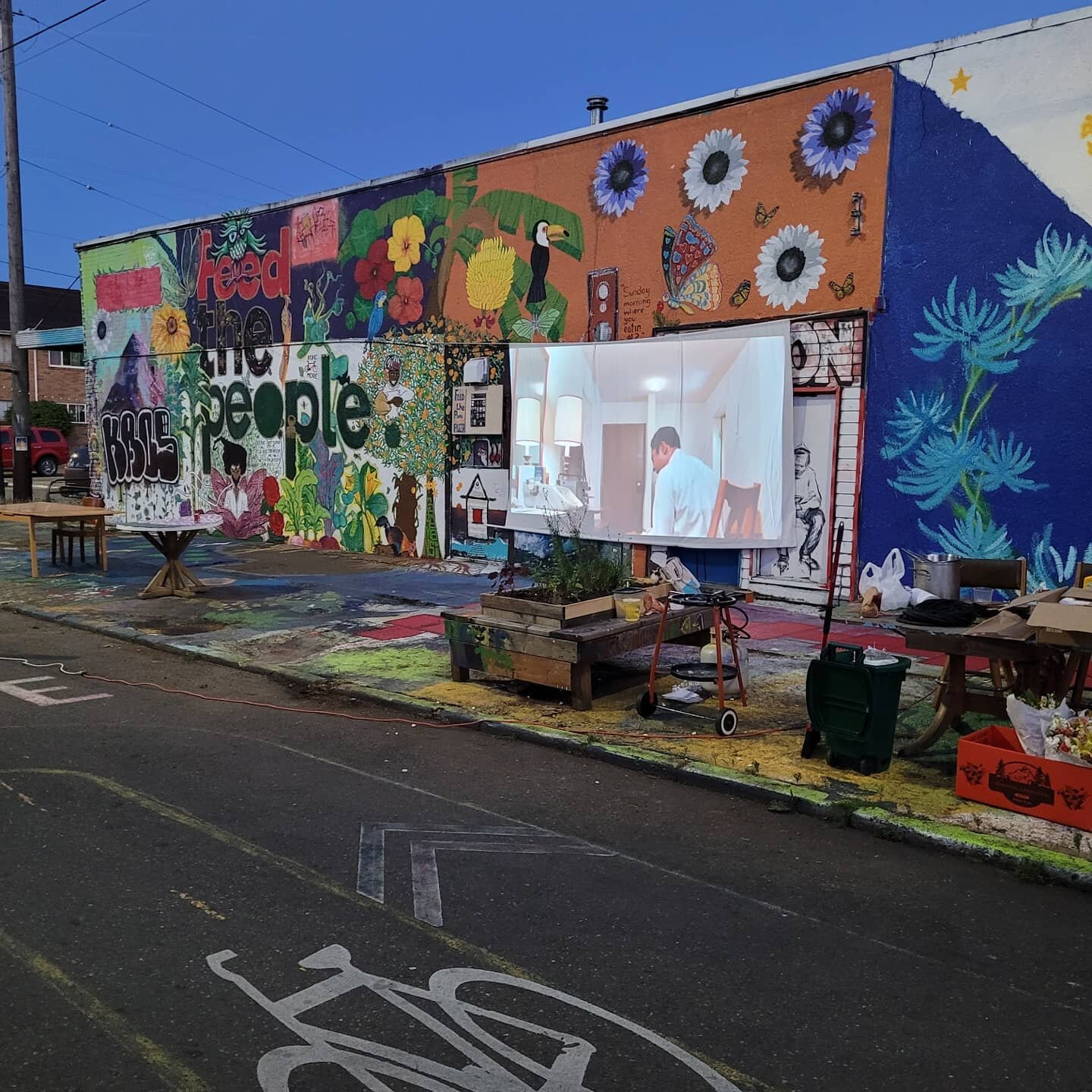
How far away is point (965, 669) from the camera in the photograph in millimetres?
5656

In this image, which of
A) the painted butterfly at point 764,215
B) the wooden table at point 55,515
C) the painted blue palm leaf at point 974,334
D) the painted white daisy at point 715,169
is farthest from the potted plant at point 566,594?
the wooden table at point 55,515

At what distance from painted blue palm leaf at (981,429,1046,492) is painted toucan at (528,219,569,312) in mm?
6164

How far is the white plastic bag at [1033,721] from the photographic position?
4.85 m

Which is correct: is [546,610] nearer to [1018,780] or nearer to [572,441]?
[1018,780]

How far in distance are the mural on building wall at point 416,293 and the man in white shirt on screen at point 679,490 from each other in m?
1.54

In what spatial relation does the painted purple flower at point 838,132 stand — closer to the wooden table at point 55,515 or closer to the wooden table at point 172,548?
Result: the wooden table at point 172,548

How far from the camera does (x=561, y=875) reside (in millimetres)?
4355

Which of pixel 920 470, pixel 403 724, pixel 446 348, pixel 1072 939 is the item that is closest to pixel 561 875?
pixel 1072 939

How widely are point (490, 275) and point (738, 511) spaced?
16.9 ft

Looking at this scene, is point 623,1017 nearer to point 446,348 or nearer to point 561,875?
point 561,875

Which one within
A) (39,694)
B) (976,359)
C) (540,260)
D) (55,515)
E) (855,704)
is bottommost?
(39,694)

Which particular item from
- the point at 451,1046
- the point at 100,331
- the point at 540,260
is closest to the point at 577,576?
the point at 451,1046

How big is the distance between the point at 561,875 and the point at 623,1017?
1.13 metres

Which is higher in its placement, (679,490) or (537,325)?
(537,325)
